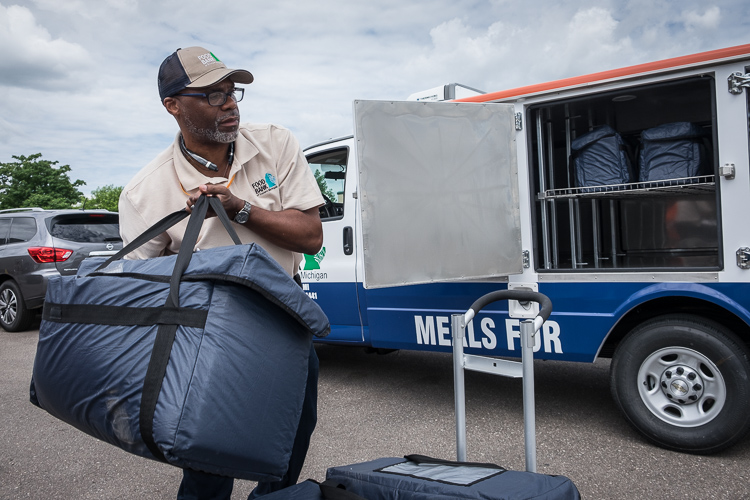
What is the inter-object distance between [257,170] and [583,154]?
3.14 metres

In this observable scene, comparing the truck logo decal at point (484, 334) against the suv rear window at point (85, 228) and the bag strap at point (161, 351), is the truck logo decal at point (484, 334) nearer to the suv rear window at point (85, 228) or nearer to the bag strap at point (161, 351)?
the bag strap at point (161, 351)

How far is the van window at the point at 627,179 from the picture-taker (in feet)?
13.2

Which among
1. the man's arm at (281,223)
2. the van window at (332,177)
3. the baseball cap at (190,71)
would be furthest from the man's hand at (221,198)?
the van window at (332,177)

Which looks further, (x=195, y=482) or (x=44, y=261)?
(x=44, y=261)

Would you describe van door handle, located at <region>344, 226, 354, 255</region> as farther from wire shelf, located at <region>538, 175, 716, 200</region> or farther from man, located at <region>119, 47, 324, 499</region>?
man, located at <region>119, 47, 324, 499</region>

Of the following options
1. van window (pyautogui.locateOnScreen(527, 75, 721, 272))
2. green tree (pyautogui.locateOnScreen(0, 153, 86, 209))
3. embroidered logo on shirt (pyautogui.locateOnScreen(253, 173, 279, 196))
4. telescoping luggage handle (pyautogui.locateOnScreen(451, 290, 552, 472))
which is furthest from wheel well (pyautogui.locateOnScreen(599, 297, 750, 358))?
green tree (pyautogui.locateOnScreen(0, 153, 86, 209))

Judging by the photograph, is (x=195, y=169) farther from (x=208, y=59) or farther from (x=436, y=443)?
(x=436, y=443)

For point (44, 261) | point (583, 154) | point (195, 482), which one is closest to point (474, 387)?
point (583, 154)

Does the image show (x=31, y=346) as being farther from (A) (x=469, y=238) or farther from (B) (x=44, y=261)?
(A) (x=469, y=238)

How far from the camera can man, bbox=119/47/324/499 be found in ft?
6.31

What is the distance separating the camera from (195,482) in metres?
1.97

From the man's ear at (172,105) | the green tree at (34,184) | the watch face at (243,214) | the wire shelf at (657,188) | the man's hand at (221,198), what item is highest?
the green tree at (34,184)

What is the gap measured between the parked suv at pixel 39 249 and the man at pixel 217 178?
6436 millimetres

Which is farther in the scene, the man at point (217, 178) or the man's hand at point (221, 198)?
the man at point (217, 178)
